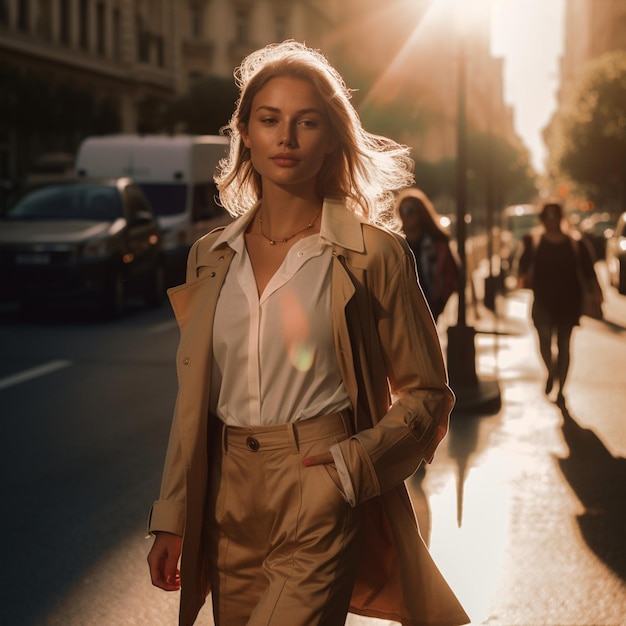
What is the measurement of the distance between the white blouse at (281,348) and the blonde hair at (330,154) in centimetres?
25

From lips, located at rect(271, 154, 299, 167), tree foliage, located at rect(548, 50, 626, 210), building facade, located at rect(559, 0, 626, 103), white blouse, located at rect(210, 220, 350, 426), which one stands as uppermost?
building facade, located at rect(559, 0, 626, 103)

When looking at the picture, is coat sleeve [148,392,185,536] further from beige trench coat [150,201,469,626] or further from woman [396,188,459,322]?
woman [396,188,459,322]

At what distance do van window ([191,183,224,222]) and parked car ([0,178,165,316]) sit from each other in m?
3.45

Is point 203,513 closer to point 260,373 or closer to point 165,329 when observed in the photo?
point 260,373

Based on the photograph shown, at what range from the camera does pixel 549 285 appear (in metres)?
10.2

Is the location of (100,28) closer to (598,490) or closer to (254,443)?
(598,490)

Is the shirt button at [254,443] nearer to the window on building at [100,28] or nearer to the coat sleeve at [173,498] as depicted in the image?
the coat sleeve at [173,498]

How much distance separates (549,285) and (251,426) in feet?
25.1

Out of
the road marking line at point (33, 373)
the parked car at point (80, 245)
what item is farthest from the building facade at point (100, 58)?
the road marking line at point (33, 373)

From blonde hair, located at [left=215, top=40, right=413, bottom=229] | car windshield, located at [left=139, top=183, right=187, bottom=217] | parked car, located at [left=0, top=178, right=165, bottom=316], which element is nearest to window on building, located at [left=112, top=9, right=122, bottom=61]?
car windshield, located at [left=139, top=183, right=187, bottom=217]

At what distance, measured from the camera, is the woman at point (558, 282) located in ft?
33.4

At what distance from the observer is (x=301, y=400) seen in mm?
2855

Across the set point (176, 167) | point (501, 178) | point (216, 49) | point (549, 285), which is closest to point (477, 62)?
point (216, 49)

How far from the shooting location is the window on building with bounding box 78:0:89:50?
173ft
